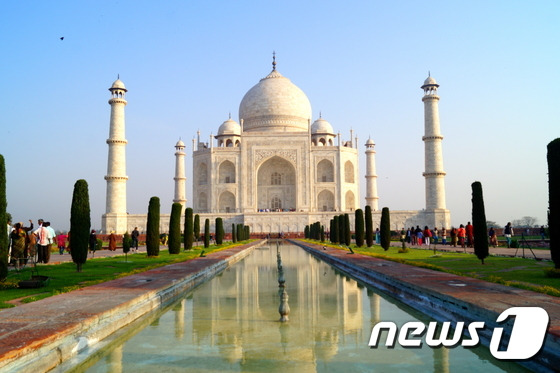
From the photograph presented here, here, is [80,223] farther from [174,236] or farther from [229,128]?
[229,128]

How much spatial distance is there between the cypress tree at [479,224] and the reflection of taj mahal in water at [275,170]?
18469 mm

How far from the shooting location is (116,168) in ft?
86.9

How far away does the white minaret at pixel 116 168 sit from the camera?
26.5 m

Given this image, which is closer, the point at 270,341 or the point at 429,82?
the point at 270,341

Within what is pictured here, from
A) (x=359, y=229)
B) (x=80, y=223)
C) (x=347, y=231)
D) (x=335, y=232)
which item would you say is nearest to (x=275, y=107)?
(x=335, y=232)

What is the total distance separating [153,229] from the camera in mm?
12047

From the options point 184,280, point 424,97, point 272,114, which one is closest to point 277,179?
point 272,114

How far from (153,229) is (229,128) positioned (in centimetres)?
2413

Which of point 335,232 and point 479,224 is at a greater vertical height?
point 479,224

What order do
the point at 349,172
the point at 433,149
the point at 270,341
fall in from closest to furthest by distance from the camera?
the point at 270,341
the point at 433,149
the point at 349,172

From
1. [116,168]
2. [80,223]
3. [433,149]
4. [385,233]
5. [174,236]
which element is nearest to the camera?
[80,223]

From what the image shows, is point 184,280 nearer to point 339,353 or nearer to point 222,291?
point 222,291

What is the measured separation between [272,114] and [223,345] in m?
32.0

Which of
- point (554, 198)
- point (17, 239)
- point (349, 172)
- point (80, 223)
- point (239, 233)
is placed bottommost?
point (239, 233)
